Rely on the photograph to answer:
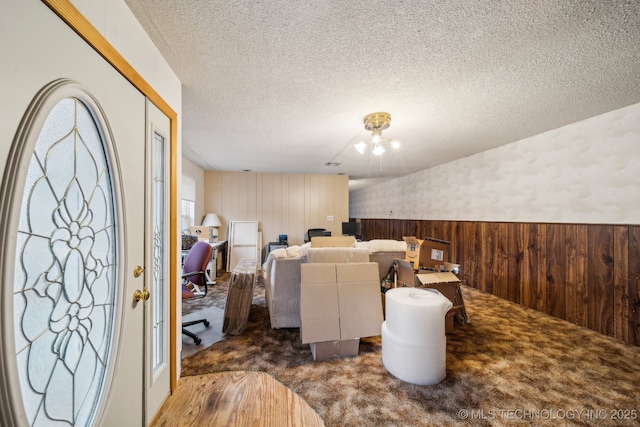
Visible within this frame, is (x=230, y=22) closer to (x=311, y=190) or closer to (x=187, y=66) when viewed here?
(x=187, y=66)

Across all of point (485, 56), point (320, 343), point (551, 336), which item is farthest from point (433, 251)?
point (485, 56)

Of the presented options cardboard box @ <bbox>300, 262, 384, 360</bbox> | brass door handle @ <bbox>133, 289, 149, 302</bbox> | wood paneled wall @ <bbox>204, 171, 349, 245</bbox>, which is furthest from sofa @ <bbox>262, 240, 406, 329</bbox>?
wood paneled wall @ <bbox>204, 171, 349, 245</bbox>

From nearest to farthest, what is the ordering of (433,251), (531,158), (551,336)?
1. (551,336)
2. (433,251)
3. (531,158)

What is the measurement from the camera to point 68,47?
84 cm

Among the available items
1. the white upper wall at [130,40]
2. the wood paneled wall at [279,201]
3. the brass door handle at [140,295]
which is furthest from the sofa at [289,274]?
the wood paneled wall at [279,201]

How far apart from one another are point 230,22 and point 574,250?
4126 mm

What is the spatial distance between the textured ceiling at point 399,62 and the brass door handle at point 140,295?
1.53 meters

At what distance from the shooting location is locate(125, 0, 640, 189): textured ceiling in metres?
1.28

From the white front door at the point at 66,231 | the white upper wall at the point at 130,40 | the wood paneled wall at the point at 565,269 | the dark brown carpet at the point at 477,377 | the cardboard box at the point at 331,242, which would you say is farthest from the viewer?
the cardboard box at the point at 331,242

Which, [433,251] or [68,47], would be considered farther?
[433,251]

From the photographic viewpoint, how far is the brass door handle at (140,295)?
4.12ft

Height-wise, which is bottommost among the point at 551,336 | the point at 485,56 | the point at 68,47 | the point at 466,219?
the point at 551,336

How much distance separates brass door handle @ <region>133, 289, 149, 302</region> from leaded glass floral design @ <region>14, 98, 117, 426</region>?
154mm

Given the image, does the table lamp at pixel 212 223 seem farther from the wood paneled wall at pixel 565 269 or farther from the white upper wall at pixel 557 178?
the wood paneled wall at pixel 565 269
